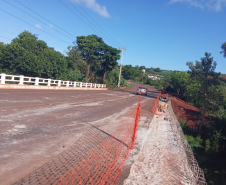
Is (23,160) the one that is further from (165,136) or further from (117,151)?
(165,136)

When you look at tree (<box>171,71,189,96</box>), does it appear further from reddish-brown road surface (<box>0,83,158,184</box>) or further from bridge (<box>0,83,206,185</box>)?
bridge (<box>0,83,206,185</box>)

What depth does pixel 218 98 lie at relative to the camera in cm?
1508

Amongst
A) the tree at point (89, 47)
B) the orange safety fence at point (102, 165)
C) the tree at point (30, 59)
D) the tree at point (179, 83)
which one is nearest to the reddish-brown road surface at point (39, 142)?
the orange safety fence at point (102, 165)

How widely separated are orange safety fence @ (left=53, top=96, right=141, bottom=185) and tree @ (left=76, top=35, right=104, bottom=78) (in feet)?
131

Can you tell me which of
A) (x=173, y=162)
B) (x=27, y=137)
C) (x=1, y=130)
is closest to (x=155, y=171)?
(x=173, y=162)

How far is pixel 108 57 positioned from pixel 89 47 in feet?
16.6

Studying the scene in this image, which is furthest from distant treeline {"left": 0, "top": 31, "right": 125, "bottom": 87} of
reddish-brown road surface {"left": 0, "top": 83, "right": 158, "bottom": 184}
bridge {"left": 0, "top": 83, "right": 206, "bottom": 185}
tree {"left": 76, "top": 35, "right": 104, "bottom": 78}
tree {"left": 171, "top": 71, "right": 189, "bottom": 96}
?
bridge {"left": 0, "top": 83, "right": 206, "bottom": 185}

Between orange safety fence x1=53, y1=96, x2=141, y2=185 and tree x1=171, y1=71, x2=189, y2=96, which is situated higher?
tree x1=171, y1=71, x2=189, y2=96

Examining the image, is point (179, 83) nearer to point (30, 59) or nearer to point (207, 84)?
point (207, 84)

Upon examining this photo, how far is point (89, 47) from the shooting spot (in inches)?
1800

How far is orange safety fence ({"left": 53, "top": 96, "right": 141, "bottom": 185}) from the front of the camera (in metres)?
4.07

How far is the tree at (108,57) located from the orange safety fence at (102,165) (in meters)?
41.4

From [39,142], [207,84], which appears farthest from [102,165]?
Result: [207,84]

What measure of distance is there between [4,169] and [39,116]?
5.03 metres
